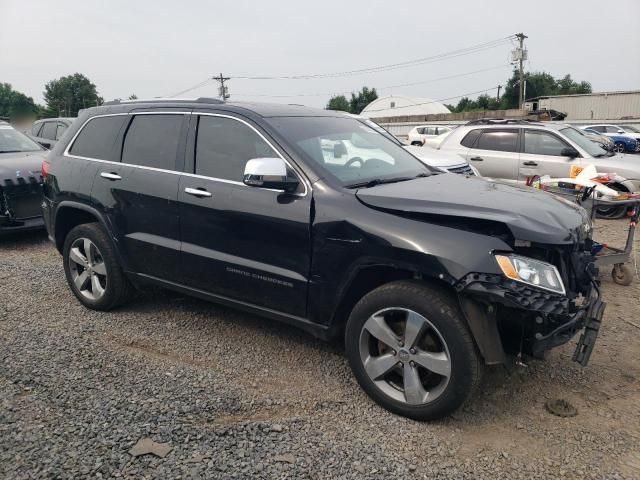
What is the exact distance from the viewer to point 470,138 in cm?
998

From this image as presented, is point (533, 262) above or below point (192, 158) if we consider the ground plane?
below

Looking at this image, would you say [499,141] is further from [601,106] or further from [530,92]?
[530,92]

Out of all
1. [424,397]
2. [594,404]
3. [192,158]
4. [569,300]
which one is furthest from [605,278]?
[192,158]

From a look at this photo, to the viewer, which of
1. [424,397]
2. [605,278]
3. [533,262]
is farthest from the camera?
[605,278]

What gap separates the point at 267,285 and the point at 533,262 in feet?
5.37

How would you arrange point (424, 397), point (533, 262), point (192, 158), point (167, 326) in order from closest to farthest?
point (533, 262) < point (424, 397) < point (192, 158) < point (167, 326)

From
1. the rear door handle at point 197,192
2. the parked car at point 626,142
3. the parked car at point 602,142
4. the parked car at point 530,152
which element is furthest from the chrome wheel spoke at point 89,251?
the parked car at point 626,142

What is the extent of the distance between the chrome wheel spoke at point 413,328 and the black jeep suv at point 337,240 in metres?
0.01

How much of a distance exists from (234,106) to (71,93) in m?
A: 71.0

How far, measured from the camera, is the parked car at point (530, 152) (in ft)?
28.6

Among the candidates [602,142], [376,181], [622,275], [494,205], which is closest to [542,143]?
[622,275]

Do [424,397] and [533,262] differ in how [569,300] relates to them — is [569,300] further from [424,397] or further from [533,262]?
[424,397]

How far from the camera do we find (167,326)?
4273 millimetres

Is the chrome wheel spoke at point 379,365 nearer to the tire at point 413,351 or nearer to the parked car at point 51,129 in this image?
the tire at point 413,351
